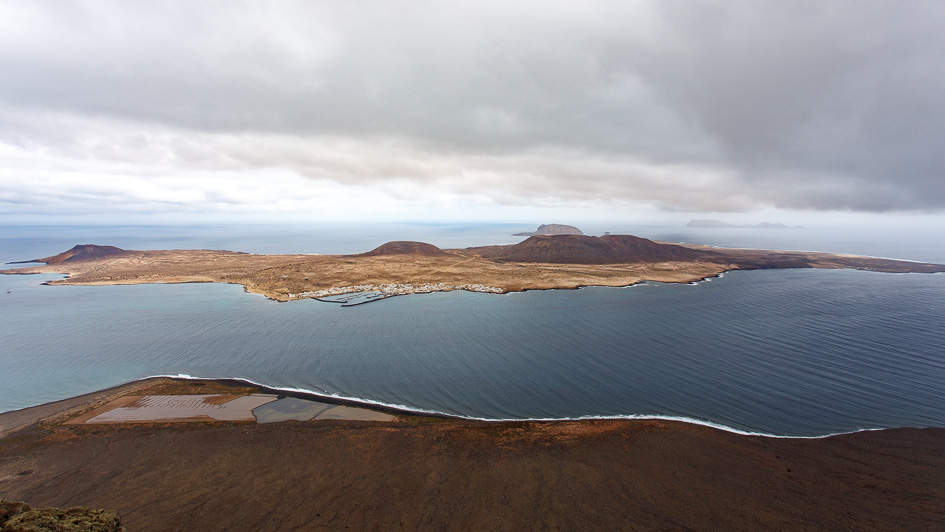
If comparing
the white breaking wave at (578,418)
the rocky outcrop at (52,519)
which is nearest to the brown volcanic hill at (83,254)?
the white breaking wave at (578,418)

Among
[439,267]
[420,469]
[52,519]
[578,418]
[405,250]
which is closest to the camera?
[52,519]

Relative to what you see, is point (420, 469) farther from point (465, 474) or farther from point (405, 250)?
point (405, 250)

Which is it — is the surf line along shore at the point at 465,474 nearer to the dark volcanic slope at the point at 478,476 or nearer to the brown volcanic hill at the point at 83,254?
the dark volcanic slope at the point at 478,476

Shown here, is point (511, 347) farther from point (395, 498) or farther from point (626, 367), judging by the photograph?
point (395, 498)

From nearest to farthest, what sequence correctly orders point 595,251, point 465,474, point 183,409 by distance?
point 465,474
point 183,409
point 595,251

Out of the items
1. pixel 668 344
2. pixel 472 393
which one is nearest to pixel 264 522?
pixel 472 393

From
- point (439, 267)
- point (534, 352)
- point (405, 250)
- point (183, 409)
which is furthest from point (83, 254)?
point (534, 352)
